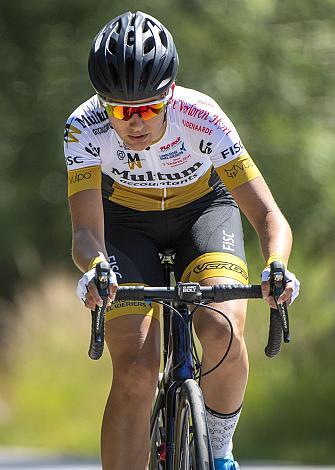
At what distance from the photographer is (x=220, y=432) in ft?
18.4

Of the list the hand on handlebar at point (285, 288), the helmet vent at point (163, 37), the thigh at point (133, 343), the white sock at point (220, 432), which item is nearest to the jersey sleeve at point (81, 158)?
the helmet vent at point (163, 37)

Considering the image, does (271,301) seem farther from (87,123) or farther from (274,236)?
(87,123)

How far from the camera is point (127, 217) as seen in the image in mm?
6094

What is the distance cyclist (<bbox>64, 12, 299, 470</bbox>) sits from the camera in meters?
5.44

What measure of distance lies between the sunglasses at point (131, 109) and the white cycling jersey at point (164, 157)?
27 centimetres

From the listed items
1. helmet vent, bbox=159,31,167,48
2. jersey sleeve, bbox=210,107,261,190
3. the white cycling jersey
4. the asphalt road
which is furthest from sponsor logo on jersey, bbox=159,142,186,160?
the asphalt road

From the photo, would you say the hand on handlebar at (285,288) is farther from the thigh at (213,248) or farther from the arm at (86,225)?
the arm at (86,225)

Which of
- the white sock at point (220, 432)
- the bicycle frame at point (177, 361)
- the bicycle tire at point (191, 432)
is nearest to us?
the bicycle tire at point (191, 432)

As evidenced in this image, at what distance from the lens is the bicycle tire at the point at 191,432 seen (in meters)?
4.80

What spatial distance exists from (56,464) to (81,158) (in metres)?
5.89

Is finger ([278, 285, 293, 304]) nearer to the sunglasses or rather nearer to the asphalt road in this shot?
the sunglasses

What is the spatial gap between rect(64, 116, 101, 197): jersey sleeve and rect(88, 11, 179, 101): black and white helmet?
0.97 ft

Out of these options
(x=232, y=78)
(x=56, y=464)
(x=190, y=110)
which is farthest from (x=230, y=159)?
(x=232, y=78)

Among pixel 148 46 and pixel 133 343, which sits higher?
pixel 148 46
